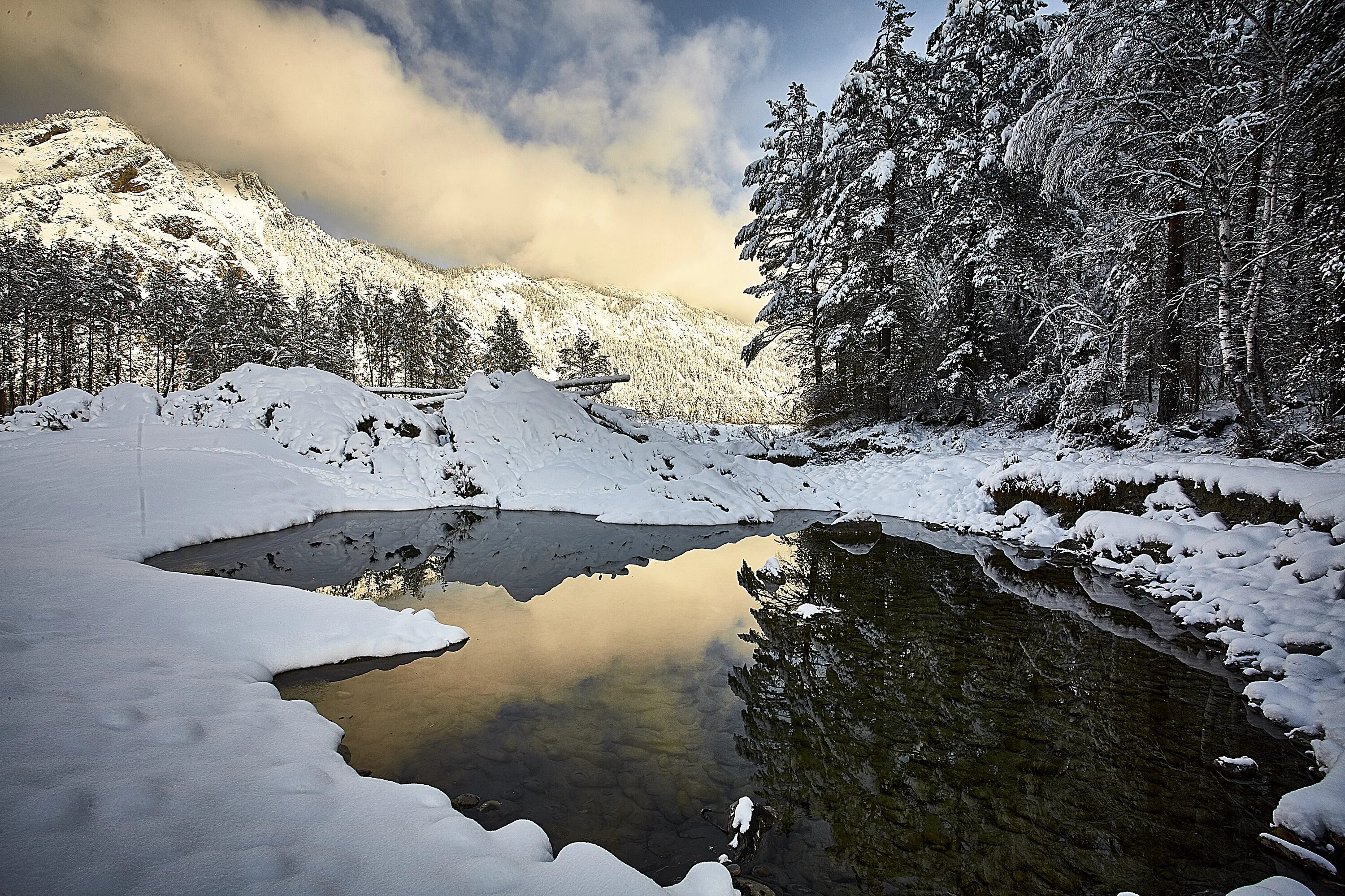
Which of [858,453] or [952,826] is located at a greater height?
[858,453]

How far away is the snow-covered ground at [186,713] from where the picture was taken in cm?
203

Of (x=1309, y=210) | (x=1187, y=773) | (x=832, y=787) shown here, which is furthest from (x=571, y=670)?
(x=1309, y=210)

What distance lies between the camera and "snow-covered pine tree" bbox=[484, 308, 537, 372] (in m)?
50.8

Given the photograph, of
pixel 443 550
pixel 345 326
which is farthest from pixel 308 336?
pixel 443 550

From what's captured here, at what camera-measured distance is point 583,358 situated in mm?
57000

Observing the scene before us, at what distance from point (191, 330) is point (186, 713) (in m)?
58.4

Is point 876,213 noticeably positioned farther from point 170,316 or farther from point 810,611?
point 170,316

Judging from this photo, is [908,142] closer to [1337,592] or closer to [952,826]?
[1337,592]

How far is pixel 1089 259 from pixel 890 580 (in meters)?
13.5

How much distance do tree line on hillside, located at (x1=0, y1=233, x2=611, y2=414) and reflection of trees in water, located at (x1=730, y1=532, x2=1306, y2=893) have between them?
159 ft

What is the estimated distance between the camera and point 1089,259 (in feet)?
49.3

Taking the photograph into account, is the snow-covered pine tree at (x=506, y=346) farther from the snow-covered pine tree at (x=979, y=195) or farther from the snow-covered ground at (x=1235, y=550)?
the snow-covered ground at (x=1235, y=550)

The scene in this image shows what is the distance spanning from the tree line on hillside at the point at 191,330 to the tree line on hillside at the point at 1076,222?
38.1 metres

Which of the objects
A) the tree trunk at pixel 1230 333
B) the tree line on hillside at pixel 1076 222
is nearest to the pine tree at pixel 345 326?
the tree line on hillside at pixel 1076 222
